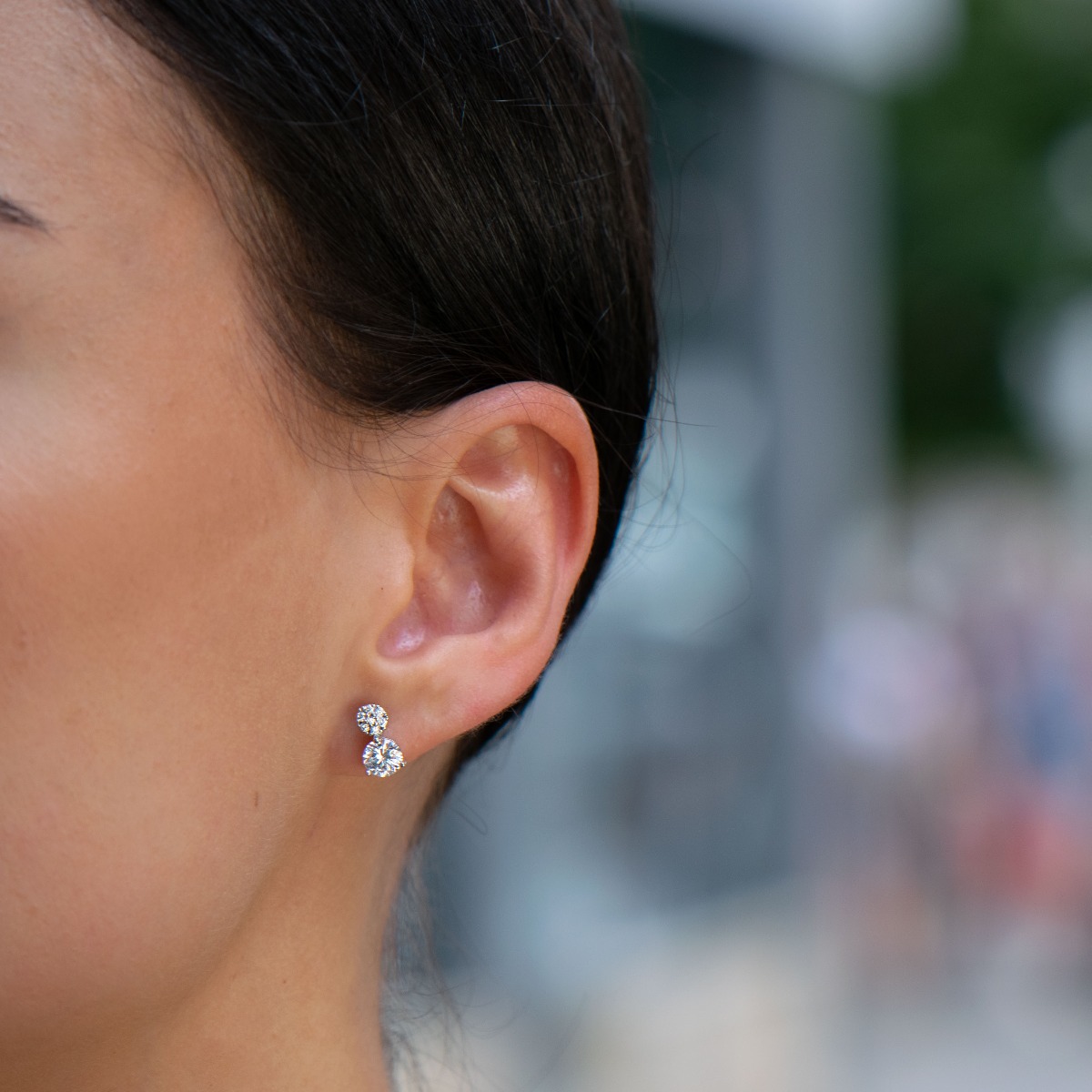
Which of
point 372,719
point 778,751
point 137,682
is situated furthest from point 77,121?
point 778,751

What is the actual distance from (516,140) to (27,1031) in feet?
2.80

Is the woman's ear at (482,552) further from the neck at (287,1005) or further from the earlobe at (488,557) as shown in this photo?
the neck at (287,1005)

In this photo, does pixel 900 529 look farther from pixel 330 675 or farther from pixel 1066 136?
pixel 330 675

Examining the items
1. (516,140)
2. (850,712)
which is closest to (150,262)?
(516,140)

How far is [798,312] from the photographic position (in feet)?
19.1

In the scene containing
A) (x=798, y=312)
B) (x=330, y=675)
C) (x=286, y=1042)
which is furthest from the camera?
(x=798, y=312)

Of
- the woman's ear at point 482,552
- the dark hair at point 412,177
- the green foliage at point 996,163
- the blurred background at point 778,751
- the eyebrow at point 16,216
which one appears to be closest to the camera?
the eyebrow at point 16,216

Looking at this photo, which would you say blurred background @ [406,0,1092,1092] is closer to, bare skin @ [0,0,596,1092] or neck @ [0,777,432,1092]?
neck @ [0,777,432,1092]

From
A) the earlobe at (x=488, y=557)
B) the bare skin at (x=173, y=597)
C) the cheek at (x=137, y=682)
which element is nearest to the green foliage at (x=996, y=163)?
the earlobe at (x=488, y=557)

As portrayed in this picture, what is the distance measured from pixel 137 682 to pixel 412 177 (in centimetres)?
47

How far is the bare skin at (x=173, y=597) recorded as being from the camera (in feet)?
3.51

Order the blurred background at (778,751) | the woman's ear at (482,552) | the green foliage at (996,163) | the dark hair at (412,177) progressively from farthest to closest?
the green foliage at (996,163) → the blurred background at (778,751) → the woman's ear at (482,552) → the dark hair at (412,177)

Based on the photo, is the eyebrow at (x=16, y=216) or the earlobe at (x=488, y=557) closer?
the eyebrow at (x=16, y=216)

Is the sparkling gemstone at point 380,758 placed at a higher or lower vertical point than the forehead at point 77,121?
lower
